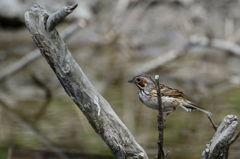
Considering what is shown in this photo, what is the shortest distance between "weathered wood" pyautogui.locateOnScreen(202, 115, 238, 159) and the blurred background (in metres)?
2.09

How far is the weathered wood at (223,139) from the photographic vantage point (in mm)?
4035

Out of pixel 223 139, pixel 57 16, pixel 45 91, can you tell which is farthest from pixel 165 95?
pixel 45 91

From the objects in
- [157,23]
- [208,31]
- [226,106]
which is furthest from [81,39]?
[226,106]

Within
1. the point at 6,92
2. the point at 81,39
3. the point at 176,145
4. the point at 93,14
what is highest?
the point at 93,14

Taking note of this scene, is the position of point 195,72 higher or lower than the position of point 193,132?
higher

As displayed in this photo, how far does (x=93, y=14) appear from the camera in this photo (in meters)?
16.5

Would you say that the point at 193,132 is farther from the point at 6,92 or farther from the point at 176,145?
the point at 6,92

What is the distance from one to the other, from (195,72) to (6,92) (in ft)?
16.2

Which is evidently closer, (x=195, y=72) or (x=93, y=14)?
(x=195, y=72)

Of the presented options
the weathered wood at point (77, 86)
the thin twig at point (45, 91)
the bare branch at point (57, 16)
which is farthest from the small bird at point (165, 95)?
the thin twig at point (45, 91)

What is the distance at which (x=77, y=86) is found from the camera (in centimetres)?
428

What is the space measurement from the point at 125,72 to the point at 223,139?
795 cm

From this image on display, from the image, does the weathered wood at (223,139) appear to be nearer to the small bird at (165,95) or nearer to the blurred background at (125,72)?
the small bird at (165,95)

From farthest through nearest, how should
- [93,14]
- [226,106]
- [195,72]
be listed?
[93,14] → [195,72] → [226,106]
